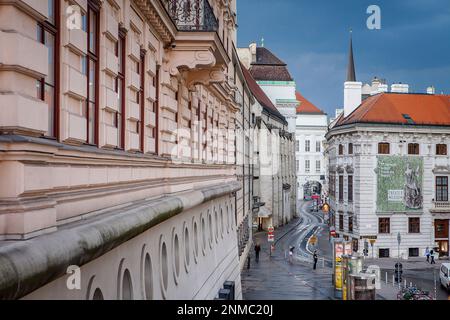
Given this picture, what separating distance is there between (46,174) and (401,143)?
4693 centimetres

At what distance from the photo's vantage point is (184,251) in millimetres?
13828

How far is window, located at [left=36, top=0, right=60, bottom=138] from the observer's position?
6.15m

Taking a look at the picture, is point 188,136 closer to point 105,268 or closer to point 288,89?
point 105,268

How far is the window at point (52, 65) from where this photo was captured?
20.2 feet

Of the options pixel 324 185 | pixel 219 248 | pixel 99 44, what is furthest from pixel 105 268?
pixel 324 185

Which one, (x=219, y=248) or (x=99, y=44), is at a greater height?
(x=99, y=44)

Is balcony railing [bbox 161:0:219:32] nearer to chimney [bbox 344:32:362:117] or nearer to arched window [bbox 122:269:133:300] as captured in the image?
arched window [bbox 122:269:133:300]

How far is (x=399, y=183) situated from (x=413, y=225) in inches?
137

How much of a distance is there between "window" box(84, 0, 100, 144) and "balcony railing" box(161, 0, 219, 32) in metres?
5.26

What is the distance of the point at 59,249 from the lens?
199 inches

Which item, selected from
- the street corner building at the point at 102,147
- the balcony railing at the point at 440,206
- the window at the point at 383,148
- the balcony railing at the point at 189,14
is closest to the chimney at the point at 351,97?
the window at the point at 383,148

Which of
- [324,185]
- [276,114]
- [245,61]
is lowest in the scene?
[324,185]

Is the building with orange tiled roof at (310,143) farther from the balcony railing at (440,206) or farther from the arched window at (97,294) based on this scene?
the arched window at (97,294)

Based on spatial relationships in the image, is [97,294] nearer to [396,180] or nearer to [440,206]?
[396,180]
